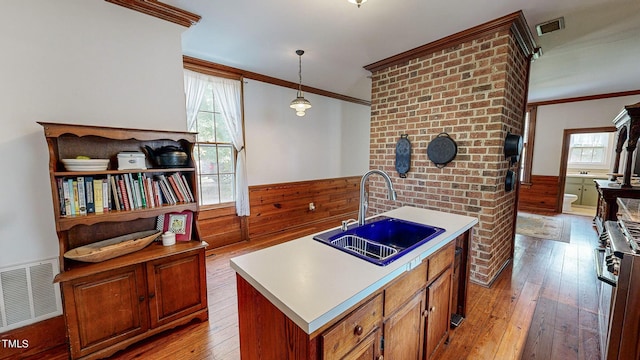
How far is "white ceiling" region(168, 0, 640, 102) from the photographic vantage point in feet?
6.58

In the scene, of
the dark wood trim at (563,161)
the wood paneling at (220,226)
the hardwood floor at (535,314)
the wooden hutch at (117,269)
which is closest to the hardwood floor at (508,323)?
the hardwood floor at (535,314)

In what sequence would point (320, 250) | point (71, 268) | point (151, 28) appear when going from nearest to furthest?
point (320, 250)
point (71, 268)
point (151, 28)

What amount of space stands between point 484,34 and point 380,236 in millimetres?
2185

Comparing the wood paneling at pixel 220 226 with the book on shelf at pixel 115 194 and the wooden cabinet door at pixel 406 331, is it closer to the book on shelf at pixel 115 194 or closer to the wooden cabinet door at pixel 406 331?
the book on shelf at pixel 115 194

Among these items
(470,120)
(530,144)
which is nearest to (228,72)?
(470,120)

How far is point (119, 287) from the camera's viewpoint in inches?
63.8

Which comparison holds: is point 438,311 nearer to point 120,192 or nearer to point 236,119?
point 120,192

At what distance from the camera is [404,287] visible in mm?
1164

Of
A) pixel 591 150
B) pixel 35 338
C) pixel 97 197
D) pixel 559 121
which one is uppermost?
pixel 559 121

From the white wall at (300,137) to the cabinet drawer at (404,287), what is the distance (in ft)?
9.66

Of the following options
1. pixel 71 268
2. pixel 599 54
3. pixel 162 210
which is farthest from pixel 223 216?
pixel 599 54

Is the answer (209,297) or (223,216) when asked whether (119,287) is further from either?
(223,216)

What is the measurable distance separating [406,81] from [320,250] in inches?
99.1

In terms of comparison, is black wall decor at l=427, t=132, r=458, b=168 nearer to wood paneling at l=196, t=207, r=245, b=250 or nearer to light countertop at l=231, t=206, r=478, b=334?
light countertop at l=231, t=206, r=478, b=334
